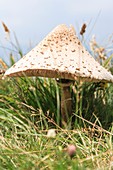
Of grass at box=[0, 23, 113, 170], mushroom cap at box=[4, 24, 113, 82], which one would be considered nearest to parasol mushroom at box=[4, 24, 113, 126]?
mushroom cap at box=[4, 24, 113, 82]

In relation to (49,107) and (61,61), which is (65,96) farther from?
(61,61)

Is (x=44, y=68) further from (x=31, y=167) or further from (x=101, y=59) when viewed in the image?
(x=101, y=59)

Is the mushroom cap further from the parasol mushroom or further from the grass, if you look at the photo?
the grass

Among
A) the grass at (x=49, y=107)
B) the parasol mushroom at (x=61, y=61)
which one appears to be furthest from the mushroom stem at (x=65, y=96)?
the parasol mushroom at (x=61, y=61)

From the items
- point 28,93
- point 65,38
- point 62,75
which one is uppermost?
point 65,38

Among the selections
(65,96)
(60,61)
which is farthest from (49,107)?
(60,61)

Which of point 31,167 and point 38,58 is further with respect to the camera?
point 38,58

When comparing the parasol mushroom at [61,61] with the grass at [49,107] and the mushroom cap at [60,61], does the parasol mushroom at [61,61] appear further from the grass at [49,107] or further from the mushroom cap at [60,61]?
the grass at [49,107]

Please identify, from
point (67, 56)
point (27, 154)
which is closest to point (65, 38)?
point (67, 56)
